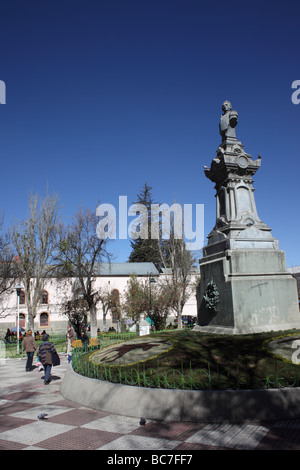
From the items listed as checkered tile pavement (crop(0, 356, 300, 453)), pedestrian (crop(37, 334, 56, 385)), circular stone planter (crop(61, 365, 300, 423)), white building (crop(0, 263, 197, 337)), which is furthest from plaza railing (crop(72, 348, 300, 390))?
white building (crop(0, 263, 197, 337))

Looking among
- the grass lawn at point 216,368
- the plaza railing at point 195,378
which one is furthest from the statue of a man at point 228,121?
the plaza railing at point 195,378

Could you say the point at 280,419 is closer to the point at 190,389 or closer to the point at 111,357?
the point at 190,389

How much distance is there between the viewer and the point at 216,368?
23.8ft

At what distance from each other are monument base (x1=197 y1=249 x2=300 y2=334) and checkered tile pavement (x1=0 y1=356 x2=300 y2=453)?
16.9ft

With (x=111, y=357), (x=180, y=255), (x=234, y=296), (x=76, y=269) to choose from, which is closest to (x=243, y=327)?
(x=234, y=296)

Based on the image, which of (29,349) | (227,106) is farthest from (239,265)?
(29,349)

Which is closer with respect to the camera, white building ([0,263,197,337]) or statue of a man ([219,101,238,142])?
statue of a man ([219,101,238,142])

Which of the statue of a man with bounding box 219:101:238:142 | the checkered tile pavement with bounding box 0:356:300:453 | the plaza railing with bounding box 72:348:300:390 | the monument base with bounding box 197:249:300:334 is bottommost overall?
the checkered tile pavement with bounding box 0:356:300:453

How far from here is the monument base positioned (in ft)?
35.2

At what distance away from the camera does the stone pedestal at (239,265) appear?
1085cm

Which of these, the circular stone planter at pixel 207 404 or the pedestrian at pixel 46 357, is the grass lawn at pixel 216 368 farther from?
the pedestrian at pixel 46 357

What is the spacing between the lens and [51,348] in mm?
11094

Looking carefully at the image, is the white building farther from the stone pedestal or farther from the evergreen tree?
the stone pedestal

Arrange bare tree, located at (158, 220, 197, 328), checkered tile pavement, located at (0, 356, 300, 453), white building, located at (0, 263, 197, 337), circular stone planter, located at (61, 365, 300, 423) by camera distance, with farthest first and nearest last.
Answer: white building, located at (0, 263, 197, 337), bare tree, located at (158, 220, 197, 328), circular stone planter, located at (61, 365, 300, 423), checkered tile pavement, located at (0, 356, 300, 453)
